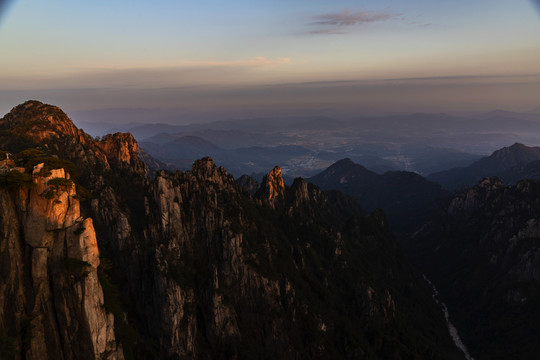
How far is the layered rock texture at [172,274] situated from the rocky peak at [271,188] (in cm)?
137

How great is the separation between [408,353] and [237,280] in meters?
52.1

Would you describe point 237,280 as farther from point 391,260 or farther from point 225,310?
point 391,260

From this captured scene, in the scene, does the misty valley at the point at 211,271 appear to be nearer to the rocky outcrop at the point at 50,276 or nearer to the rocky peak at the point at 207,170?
the rocky outcrop at the point at 50,276

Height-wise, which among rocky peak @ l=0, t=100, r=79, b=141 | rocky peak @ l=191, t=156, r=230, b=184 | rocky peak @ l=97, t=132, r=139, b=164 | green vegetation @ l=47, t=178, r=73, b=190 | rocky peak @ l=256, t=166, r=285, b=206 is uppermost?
rocky peak @ l=0, t=100, r=79, b=141

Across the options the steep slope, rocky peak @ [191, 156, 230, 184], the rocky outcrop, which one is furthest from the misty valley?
the steep slope

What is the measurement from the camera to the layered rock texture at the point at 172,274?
3691cm

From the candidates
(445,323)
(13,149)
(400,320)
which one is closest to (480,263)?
(445,323)

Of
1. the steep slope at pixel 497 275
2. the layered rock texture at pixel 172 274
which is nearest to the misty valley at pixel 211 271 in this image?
the layered rock texture at pixel 172 274

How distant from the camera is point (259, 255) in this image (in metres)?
92.4

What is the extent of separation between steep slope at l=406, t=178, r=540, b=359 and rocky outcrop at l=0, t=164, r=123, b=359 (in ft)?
430

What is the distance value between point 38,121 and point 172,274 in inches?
3036

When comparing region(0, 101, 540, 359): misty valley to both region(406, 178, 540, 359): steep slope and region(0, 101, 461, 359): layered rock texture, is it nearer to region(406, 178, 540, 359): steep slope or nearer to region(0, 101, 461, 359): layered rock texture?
region(0, 101, 461, 359): layered rock texture

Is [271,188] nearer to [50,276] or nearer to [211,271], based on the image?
[211,271]

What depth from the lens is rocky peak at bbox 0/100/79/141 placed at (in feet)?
344
